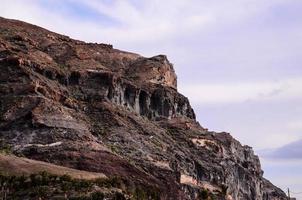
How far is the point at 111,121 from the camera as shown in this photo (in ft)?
458

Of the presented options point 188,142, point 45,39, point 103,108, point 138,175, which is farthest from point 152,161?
point 45,39

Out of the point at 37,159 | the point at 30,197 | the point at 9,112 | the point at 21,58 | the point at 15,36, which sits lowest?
the point at 30,197

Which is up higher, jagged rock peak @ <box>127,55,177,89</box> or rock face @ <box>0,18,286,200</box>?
A: jagged rock peak @ <box>127,55,177,89</box>

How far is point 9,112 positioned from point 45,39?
6014 cm

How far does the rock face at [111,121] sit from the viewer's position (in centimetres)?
12056

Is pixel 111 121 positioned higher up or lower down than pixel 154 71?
lower down

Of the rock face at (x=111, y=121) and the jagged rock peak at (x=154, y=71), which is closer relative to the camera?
the rock face at (x=111, y=121)

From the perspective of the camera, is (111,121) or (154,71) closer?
(111,121)

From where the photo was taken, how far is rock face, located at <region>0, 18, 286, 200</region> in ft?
396

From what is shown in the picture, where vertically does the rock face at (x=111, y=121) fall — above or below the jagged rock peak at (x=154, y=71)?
below

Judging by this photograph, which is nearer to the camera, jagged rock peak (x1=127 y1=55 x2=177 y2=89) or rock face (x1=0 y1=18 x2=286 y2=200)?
rock face (x1=0 y1=18 x2=286 y2=200)

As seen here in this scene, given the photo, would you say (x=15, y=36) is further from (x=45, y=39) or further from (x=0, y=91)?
(x=0, y=91)

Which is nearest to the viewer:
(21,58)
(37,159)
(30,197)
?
(30,197)

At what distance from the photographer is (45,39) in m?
185
